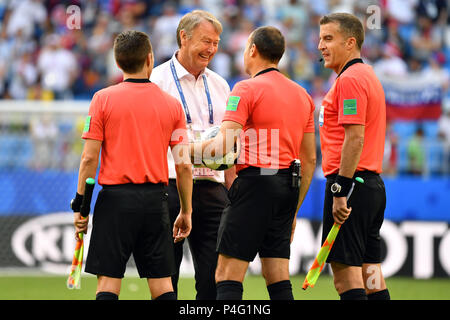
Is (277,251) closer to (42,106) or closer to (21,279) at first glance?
(21,279)

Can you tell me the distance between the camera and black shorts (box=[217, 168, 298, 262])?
4.90 metres

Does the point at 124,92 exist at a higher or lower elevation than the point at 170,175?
higher

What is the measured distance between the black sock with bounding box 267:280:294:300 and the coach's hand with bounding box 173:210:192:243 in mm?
653

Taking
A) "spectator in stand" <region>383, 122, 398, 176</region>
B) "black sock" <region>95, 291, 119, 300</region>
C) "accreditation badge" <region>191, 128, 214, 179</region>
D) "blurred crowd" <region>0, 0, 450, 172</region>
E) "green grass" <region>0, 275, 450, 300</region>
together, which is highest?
"blurred crowd" <region>0, 0, 450, 172</region>

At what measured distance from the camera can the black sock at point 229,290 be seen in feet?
15.9

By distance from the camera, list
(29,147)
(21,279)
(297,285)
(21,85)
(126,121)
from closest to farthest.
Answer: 1. (126,121)
2. (297,285)
3. (21,279)
4. (29,147)
5. (21,85)

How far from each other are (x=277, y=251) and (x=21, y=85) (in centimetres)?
986

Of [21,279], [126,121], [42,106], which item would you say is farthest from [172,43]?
[126,121]

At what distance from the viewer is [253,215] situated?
4.91m

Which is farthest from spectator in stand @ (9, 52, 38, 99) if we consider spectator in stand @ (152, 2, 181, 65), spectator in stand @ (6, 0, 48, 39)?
spectator in stand @ (152, 2, 181, 65)

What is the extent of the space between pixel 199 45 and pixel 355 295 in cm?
200

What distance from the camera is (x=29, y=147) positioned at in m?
10.3

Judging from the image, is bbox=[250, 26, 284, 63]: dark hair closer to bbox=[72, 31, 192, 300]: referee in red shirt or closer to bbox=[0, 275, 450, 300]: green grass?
bbox=[72, 31, 192, 300]: referee in red shirt

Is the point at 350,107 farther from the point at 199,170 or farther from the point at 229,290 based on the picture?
the point at 229,290
